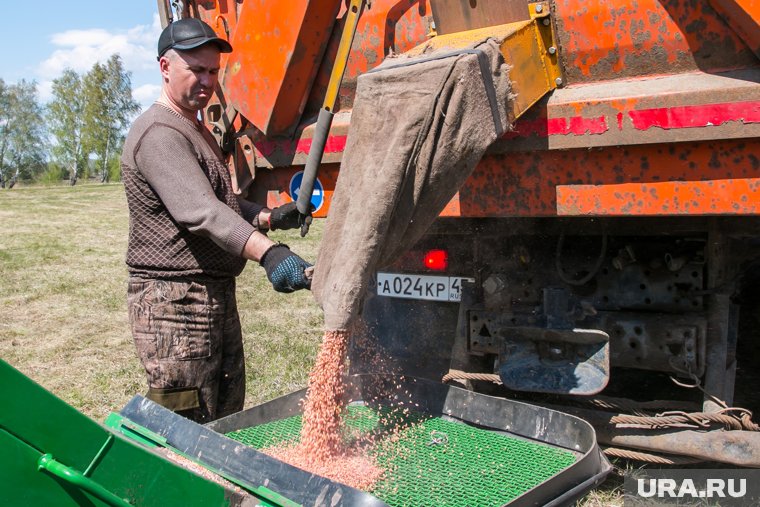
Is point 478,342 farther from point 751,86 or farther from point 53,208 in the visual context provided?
point 53,208

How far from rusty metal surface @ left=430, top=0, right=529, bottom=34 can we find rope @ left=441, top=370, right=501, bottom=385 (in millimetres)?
1296

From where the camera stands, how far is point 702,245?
2703 millimetres

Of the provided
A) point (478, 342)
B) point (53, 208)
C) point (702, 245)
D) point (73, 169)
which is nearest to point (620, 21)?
point (702, 245)

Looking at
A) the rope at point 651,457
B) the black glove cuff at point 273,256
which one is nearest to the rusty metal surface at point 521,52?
the black glove cuff at point 273,256

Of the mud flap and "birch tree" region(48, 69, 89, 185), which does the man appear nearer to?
the mud flap

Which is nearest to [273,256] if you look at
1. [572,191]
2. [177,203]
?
[177,203]

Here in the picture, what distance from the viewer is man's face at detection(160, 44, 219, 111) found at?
102 inches

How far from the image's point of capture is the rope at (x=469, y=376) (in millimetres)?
2943

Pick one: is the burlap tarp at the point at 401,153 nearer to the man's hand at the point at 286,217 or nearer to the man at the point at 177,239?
the man at the point at 177,239

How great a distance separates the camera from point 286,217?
293 centimetres

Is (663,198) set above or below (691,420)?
above

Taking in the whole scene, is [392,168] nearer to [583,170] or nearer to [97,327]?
[583,170]

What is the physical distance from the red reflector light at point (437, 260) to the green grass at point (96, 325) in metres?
1.54

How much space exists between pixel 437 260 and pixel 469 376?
0.50 metres
